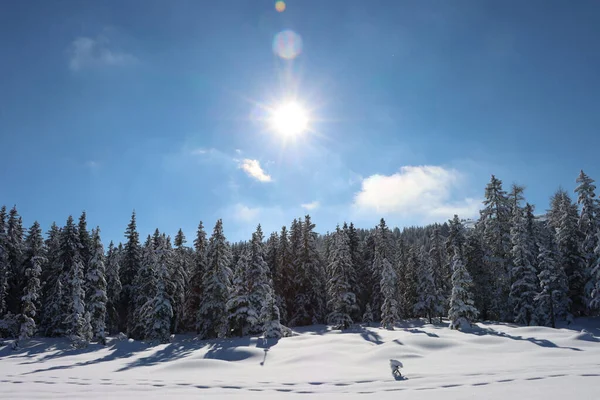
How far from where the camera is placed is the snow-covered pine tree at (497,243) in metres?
40.7

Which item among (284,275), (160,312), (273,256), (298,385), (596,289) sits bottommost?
Result: (298,385)

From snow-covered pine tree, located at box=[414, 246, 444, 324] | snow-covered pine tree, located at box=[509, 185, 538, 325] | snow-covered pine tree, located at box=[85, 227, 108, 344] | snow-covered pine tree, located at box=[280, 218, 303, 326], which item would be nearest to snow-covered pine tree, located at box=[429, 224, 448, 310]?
snow-covered pine tree, located at box=[414, 246, 444, 324]

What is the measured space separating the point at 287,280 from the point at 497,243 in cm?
2702

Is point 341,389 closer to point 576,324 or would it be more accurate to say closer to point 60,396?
point 60,396

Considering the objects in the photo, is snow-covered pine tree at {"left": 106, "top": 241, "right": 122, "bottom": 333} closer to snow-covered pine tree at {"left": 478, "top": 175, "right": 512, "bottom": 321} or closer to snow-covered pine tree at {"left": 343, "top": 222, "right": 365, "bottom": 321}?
snow-covered pine tree at {"left": 343, "top": 222, "right": 365, "bottom": 321}

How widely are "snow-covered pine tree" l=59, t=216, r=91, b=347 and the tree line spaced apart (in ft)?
0.39

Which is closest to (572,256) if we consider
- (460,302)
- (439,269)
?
(460,302)

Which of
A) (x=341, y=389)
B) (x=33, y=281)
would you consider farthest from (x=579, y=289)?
(x=33, y=281)

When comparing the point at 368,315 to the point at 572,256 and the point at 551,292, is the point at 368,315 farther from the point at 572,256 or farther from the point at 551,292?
the point at 572,256

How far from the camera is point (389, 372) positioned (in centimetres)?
1742

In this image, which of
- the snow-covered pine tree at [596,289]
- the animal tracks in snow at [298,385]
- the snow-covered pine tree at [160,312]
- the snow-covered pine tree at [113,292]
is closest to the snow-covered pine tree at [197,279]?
the snow-covered pine tree at [160,312]

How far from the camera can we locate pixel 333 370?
18234 mm

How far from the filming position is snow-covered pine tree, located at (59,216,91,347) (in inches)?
1332

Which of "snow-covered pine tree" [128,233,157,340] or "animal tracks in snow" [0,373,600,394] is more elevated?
"snow-covered pine tree" [128,233,157,340]
